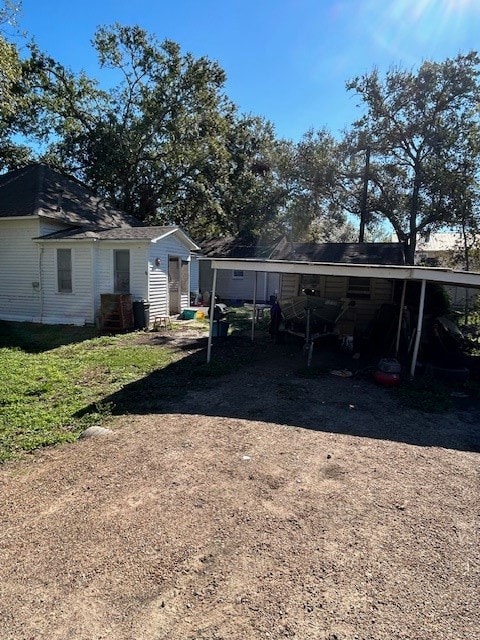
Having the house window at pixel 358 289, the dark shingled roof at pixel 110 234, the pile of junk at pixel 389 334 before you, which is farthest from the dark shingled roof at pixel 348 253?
the dark shingled roof at pixel 110 234

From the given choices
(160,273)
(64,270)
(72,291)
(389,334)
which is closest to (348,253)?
(389,334)

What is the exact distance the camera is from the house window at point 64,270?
13.0 m

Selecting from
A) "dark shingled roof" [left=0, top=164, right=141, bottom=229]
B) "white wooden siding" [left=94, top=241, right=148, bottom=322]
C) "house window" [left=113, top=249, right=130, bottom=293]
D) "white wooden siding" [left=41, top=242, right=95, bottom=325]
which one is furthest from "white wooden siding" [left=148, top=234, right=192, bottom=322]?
"dark shingled roof" [left=0, top=164, right=141, bottom=229]

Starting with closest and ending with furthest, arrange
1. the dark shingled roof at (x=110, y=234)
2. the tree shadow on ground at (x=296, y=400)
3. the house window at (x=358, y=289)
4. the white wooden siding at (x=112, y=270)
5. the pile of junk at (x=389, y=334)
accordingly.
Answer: the tree shadow on ground at (x=296, y=400) → the pile of junk at (x=389, y=334) → the house window at (x=358, y=289) → the dark shingled roof at (x=110, y=234) → the white wooden siding at (x=112, y=270)

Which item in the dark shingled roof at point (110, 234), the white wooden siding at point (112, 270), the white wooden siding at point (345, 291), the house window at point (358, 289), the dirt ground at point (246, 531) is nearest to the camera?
the dirt ground at point (246, 531)

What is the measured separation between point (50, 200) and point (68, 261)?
305 centimetres

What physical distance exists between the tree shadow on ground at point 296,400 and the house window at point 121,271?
16.2ft

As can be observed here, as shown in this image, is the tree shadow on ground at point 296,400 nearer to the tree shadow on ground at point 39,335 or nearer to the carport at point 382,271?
the carport at point 382,271

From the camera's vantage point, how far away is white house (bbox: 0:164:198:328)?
12.8 metres

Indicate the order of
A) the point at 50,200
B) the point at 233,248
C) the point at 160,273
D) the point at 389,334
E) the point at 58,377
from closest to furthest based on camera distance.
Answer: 1. the point at 58,377
2. the point at 389,334
3. the point at 160,273
4. the point at 50,200
5. the point at 233,248

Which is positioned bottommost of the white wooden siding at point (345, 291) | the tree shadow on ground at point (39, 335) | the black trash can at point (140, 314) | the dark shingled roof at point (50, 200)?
the tree shadow on ground at point (39, 335)

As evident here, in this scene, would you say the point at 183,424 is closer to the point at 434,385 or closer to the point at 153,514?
the point at 153,514

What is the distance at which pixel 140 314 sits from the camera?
498 inches

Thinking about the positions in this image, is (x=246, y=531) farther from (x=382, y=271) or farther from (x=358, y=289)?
(x=358, y=289)
